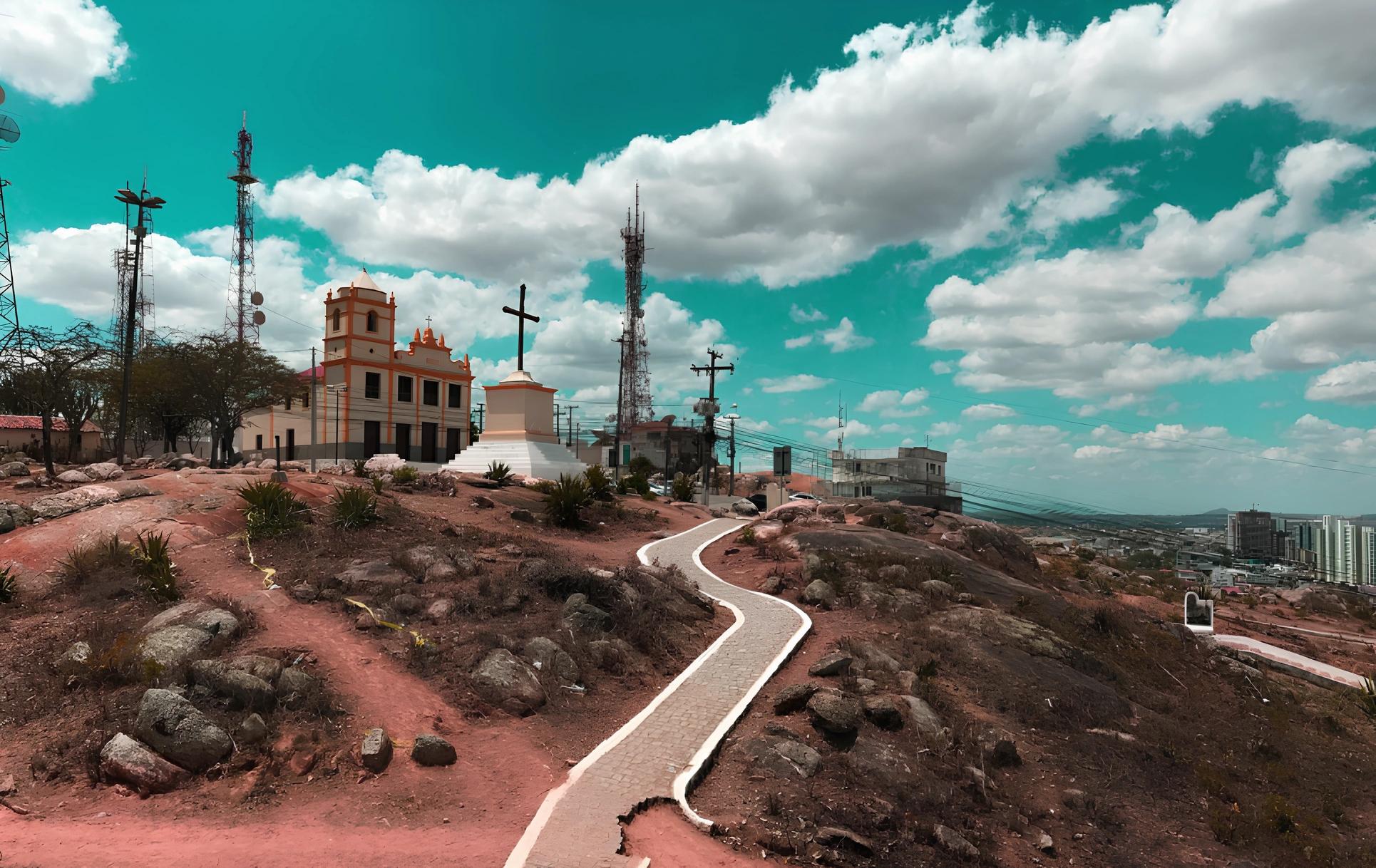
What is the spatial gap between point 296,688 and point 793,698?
5.97 metres

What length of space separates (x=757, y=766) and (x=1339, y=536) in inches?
3475

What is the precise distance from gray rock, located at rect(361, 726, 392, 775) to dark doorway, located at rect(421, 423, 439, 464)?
38.4 meters

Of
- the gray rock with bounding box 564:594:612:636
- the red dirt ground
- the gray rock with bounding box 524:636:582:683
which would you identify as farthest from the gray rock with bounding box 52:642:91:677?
the gray rock with bounding box 564:594:612:636

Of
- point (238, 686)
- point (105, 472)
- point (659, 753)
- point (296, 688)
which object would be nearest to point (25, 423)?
point (105, 472)

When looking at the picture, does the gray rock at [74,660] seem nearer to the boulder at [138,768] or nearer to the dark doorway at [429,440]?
the boulder at [138,768]

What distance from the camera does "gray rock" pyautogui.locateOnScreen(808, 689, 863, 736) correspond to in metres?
9.01

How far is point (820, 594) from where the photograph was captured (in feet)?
49.8

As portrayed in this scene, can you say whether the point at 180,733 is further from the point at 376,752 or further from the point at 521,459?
the point at 521,459

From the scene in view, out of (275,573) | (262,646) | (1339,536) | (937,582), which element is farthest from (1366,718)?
(1339,536)

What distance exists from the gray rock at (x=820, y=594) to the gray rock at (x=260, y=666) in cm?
988

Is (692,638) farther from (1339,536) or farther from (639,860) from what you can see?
(1339,536)

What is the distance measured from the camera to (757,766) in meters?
8.08

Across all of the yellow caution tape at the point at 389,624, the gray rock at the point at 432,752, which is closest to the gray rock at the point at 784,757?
the gray rock at the point at 432,752

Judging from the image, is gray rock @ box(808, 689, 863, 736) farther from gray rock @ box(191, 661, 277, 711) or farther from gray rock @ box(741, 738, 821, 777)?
gray rock @ box(191, 661, 277, 711)
